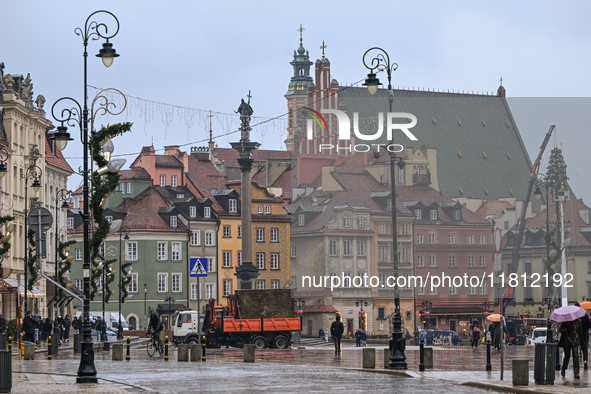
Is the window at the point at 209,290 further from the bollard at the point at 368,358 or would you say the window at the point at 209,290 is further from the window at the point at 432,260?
the bollard at the point at 368,358

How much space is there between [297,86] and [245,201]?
91268 millimetres

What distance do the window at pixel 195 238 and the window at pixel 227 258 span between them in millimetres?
2785

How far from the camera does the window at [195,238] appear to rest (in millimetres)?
97875

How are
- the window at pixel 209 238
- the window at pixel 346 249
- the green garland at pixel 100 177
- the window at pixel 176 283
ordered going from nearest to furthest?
1. the green garland at pixel 100 177
2. the window at pixel 176 283
3. the window at pixel 209 238
4. the window at pixel 346 249

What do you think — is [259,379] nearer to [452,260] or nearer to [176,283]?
[176,283]

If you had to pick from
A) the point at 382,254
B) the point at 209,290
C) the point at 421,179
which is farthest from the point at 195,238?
the point at 421,179

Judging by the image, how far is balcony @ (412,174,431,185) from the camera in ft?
366

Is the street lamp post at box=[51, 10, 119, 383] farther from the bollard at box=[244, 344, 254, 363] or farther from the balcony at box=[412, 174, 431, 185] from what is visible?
the balcony at box=[412, 174, 431, 185]

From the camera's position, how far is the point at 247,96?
71.4 meters

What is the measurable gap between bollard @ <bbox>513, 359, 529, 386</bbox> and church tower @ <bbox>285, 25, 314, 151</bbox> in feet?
420

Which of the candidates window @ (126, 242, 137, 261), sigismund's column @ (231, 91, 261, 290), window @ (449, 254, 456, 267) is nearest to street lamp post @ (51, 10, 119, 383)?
sigismund's column @ (231, 91, 261, 290)

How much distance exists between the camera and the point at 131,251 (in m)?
95.2

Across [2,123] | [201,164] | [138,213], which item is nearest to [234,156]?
[201,164]

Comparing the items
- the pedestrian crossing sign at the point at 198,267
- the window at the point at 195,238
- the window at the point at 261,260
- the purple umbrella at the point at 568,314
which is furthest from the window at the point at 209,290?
the purple umbrella at the point at 568,314
